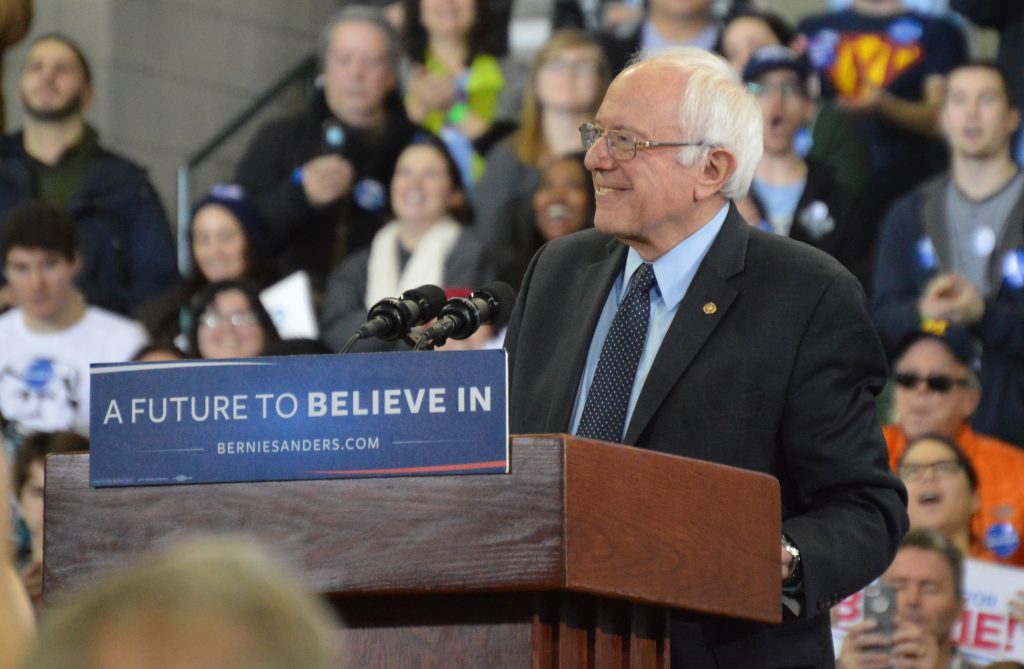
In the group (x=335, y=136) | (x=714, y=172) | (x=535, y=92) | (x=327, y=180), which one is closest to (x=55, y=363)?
(x=327, y=180)

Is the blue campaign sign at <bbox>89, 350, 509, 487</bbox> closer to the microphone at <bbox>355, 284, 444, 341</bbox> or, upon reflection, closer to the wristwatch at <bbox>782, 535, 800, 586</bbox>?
the microphone at <bbox>355, 284, 444, 341</bbox>

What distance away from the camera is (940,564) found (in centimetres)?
493

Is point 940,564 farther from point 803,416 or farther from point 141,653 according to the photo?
point 141,653

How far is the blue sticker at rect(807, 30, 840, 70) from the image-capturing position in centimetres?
663

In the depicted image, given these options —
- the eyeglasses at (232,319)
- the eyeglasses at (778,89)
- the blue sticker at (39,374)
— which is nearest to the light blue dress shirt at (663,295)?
the eyeglasses at (778,89)

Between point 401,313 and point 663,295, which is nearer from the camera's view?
point 401,313

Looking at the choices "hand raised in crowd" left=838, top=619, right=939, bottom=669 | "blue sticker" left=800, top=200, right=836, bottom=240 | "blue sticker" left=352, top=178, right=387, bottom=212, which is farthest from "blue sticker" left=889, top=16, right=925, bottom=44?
"hand raised in crowd" left=838, top=619, right=939, bottom=669

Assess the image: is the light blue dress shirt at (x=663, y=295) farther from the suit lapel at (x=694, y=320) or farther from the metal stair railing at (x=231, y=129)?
the metal stair railing at (x=231, y=129)

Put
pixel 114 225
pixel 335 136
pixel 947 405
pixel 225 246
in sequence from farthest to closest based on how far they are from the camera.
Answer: pixel 335 136, pixel 114 225, pixel 225 246, pixel 947 405

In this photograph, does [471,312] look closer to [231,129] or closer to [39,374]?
[39,374]

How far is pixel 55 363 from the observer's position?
6559 mm

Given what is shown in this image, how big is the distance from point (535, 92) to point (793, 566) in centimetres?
457

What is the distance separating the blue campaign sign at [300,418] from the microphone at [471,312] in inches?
12.3

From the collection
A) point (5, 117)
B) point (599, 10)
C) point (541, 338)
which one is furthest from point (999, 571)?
point (5, 117)
